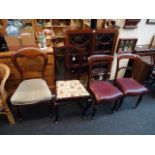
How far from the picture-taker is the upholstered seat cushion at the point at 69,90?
169 centimetres

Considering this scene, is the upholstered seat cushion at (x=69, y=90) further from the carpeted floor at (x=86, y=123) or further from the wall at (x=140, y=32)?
the wall at (x=140, y=32)

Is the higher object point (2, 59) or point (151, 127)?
point (2, 59)

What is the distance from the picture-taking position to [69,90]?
1766mm

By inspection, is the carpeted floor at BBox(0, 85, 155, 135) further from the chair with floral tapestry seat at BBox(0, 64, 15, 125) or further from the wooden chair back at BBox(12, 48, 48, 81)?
the wooden chair back at BBox(12, 48, 48, 81)

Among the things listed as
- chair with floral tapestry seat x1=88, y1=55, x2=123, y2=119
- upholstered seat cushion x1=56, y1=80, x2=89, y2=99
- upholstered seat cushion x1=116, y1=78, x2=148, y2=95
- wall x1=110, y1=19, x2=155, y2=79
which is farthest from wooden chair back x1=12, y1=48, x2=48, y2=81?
wall x1=110, y1=19, x2=155, y2=79

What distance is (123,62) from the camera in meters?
2.62

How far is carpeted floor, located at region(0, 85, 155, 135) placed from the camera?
1722 mm

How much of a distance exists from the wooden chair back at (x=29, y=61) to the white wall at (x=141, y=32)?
1350 millimetres

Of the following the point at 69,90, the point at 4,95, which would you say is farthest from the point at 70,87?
the point at 4,95

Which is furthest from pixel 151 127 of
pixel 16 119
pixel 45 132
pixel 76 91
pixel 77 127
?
pixel 16 119

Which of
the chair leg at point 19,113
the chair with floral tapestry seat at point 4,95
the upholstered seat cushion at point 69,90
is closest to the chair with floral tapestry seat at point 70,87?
the upholstered seat cushion at point 69,90

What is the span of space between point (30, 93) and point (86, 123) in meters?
0.84
